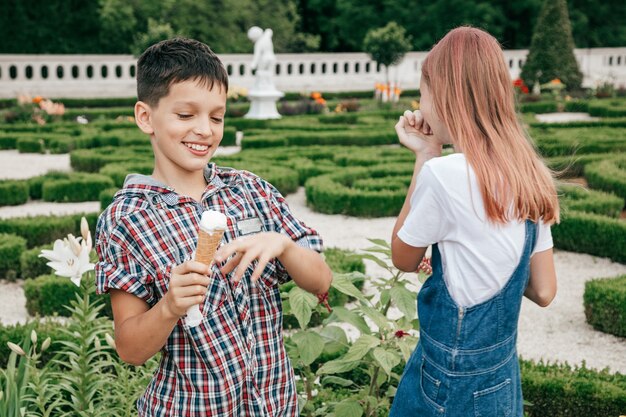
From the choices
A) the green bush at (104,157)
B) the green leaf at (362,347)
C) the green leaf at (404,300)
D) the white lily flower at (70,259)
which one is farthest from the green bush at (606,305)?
the green bush at (104,157)

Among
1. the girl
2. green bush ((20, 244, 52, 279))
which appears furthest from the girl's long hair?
green bush ((20, 244, 52, 279))

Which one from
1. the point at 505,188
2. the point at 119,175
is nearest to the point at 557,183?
the point at 505,188

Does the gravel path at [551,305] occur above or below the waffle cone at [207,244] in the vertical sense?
below

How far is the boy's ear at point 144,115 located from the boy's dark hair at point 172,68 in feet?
0.05

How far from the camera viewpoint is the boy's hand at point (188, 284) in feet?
5.07

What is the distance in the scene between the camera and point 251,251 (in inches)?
63.4

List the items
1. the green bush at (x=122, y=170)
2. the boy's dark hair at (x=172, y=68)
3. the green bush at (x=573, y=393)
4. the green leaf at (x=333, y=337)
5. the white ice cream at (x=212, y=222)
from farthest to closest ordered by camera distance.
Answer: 1. the green bush at (x=122, y=170)
2. the green bush at (x=573, y=393)
3. the green leaf at (x=333, y=337)
4. the boy's dark hair at (x=172, y=68)
5. the white ice cream at (x=212, y=222)

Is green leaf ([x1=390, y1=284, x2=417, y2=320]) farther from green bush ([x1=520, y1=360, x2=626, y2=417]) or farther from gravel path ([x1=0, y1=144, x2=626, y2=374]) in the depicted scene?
gravel path ([x1=0, y1=144, x2=626, y2=374])

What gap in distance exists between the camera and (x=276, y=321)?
197cm

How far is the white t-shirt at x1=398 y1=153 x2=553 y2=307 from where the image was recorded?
191cm

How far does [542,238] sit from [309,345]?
3.27 feet

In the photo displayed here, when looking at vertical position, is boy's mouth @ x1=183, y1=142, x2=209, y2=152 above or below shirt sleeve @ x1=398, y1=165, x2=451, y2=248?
above

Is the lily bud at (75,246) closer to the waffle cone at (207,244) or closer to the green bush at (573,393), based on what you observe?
the waffle cone at (207,244)

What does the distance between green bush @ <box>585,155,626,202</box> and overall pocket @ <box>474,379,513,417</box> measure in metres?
5.91
